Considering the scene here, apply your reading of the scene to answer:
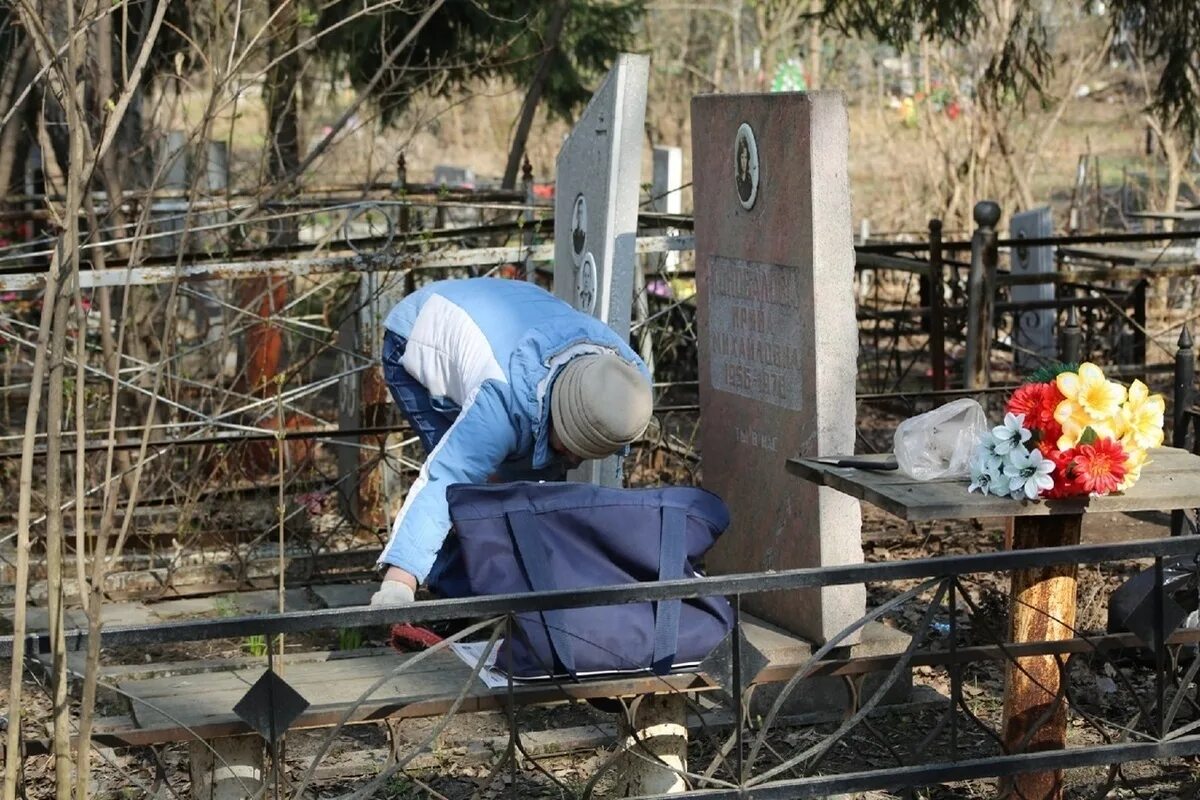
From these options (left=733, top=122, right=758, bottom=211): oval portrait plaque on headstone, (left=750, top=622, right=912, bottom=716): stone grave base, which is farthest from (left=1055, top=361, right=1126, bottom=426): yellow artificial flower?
(left=750, top=622, right=912, bottom=716): stone grave base

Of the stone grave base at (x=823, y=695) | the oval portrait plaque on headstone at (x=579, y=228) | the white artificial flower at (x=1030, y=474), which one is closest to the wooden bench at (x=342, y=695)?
the white artificial flower at (x=1030, y=474)

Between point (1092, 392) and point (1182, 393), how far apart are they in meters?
2.18

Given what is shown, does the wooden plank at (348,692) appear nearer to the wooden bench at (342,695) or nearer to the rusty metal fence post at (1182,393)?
the wooden bench at (342,695)

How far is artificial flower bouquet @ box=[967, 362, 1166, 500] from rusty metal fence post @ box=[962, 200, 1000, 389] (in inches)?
168

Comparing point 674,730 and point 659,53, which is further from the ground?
point 659,53

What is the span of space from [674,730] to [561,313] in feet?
3.66

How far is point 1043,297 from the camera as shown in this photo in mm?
11055

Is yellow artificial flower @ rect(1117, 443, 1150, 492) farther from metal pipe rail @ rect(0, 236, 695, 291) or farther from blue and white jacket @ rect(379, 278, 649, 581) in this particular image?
metal pipe rail @ rect(0, 236, 695, 291)

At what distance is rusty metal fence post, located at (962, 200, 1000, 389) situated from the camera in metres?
7.66

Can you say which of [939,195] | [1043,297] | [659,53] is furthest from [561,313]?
[659,53]

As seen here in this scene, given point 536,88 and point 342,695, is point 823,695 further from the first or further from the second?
point 536,88

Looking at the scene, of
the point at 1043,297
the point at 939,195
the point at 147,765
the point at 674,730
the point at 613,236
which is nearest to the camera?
the point at 674,730

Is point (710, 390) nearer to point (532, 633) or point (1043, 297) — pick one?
point (532, 633)

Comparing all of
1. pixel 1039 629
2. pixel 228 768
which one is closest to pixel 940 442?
pixel 1039 629
